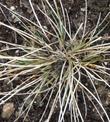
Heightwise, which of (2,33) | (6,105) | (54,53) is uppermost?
(2,33)

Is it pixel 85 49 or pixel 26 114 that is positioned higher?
pixel 85 49

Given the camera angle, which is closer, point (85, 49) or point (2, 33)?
point (85, 49)

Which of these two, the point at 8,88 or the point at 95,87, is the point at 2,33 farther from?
the point at 95,87

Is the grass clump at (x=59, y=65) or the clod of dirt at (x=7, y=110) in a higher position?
the grass clump at (x=59, y=65)

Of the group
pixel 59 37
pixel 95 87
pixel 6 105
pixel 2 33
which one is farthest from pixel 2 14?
pixel 95 87

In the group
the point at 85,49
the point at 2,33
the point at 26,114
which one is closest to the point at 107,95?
the point at 85,49

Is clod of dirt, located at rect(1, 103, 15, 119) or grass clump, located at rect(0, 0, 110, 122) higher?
grass clump, located at rect(0, 0, 110, 122)
